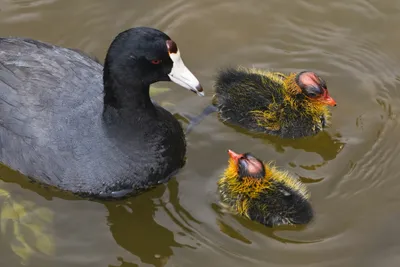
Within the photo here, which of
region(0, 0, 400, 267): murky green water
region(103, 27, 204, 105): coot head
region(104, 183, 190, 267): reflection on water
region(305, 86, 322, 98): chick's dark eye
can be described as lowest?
region(104, 183, 190, 267): reflection on water

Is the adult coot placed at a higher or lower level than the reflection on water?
higher

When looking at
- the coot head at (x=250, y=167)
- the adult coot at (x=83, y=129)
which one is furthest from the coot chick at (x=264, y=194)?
the adult coot at (x=83, y=129)

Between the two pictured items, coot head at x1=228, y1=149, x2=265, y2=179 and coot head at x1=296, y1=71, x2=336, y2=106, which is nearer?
coot head at x1=228, y1=149, x2=265, y2=179

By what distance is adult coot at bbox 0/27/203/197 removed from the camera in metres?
4.61

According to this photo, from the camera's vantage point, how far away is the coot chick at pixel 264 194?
454 cm

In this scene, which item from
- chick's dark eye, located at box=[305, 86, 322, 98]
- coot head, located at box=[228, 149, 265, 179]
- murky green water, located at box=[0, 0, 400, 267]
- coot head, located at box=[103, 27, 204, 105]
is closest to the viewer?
coot head, located at box=[103, 27, 204, 105]

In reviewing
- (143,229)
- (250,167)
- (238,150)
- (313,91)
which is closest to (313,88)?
(313,91)

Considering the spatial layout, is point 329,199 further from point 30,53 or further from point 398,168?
point 30,53

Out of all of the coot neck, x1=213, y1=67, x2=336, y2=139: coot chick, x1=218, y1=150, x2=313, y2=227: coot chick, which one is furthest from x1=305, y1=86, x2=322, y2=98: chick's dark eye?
the coot neck

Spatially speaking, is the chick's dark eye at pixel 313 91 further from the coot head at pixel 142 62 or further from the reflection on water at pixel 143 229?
the reflection on water at pixel 143 229

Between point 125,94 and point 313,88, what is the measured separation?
1.45 meters

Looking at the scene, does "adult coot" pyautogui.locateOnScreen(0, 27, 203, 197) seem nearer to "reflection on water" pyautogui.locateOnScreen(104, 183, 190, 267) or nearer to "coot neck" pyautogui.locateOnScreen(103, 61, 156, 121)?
"coot neck" pyautogui.locateOnScreen(103, 61, 156, 121)

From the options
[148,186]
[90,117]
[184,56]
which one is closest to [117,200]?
[148,186]

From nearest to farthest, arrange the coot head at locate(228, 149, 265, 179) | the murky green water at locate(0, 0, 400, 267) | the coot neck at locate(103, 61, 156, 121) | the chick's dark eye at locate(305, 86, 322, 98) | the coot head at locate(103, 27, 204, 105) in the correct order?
the coot head at locate(103, 27, 204, 105) → the coot neck at locate(103, 61, 156, 121) → the coot head at locate(228, 149, 265, 179) → the murky green water at locate(0, 0, 400, 267) → the chick's dark eye at locate(305, 86, 322, 98)
